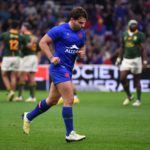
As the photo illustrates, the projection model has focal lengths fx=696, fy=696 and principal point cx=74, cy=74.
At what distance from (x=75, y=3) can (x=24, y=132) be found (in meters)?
22.4

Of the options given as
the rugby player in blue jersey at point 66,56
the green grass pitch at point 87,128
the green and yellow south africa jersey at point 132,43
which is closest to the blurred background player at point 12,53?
the green grass pitch at point 87,128

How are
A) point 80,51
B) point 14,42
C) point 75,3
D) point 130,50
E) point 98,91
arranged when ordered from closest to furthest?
point 80,51, point 130,50, point 14,42, point 98,91, point 75,3

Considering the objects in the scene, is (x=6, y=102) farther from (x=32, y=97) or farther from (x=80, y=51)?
(x=80, y=51)

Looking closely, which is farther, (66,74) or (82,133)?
(82,133)

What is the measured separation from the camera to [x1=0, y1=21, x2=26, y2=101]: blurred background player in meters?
22.6

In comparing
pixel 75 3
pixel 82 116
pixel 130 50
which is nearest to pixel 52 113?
pixel 82 116

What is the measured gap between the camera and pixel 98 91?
28.9 meters

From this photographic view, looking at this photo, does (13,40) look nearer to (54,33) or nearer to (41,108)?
(41,108)

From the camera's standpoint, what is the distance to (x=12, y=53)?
2294 cm

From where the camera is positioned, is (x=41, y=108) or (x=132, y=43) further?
(x=132, y=43)

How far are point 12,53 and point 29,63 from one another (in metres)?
0.67

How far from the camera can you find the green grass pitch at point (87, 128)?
11.6m

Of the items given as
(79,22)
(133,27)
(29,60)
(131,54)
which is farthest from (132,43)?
(79,22)

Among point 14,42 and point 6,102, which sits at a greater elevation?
point 14,42
